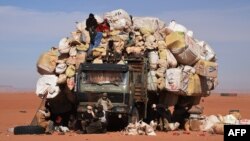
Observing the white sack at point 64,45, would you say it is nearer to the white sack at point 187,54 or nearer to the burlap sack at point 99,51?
the burlap sack at point 99,51

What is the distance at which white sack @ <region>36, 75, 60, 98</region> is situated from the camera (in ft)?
69.8

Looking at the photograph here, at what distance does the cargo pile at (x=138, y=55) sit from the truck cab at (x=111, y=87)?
83cm

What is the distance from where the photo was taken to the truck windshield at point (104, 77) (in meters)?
19.9

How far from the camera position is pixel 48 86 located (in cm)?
2139

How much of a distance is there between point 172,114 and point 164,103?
1.49m

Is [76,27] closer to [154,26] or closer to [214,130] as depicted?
[154,26]

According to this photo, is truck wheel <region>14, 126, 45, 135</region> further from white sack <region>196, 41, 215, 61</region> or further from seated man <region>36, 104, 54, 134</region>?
white sack <region>196, 41, 215, 61</region>

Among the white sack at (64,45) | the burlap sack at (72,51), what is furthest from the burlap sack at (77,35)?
the burlap sack at (72,51)

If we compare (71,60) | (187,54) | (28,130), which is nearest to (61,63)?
(71,60)

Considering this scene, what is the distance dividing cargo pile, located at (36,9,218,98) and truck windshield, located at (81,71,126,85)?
2.84 ft

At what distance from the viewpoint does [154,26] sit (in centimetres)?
2266

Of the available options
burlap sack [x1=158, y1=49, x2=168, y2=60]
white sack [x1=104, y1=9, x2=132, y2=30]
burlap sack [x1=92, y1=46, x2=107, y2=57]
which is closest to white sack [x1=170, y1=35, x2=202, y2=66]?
burlap sack [x1=158, y1=49, x2=168, y2=60]

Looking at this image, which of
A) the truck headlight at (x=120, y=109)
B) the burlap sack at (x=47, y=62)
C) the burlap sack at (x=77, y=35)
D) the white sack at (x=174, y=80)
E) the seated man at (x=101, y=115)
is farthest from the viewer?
the burlap sack at (x=77, y=35)

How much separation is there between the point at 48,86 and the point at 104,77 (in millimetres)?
2537
